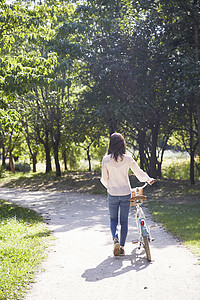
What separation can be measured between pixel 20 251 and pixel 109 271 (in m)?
1.88

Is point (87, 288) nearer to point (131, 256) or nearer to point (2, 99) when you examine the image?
point (131, 256)

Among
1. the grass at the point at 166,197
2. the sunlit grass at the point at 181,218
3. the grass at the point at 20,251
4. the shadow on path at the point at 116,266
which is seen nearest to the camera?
the grass at the point at 20,251

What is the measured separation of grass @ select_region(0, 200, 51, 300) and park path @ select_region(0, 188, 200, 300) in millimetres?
180

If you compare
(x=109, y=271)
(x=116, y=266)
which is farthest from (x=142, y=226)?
(x=109, y=271)

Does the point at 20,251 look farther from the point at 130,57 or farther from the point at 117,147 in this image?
the point at 130,57

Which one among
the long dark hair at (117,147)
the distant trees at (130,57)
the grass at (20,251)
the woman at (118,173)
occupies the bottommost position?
the grass at (20,251)

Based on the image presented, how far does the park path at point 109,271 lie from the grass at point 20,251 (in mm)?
180

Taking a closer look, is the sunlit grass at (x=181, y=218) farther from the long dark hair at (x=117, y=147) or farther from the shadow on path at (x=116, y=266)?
the long dark hair at (x=117, y=147)

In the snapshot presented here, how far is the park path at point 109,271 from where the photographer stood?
4.43 metres

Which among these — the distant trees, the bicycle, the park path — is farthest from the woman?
A: the distant trees

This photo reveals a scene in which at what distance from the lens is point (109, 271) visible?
5367 mm

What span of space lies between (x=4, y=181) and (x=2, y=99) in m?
15.6

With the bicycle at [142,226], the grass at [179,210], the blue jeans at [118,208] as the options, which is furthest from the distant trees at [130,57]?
the bicycle at [142,226]

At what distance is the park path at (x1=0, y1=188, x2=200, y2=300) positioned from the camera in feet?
14.5
